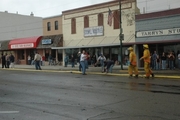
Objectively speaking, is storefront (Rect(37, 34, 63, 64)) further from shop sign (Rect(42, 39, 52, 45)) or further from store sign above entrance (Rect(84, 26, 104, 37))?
store sign above entrance (Rect(84, 26, 104, 37))

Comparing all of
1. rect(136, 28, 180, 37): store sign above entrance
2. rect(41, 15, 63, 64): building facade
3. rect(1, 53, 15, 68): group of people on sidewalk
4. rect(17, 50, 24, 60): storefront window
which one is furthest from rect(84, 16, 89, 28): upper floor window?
rect(17, 50, 24, 60): storefront window

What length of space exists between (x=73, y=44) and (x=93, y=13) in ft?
15.4

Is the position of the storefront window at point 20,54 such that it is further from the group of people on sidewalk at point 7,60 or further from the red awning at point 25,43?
the group of people on sidewalk at point 7,60

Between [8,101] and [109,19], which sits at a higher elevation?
[109,19]

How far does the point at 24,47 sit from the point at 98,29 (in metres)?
14.0

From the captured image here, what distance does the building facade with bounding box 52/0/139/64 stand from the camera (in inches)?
1064

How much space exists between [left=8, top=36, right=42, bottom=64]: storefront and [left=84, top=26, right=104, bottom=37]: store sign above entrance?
8.66 metres

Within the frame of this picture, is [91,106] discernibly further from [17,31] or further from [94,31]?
[17,31]

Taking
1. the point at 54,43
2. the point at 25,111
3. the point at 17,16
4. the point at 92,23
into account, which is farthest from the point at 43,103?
the point at 17,16

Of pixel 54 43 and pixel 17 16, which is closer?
pixel 54 43

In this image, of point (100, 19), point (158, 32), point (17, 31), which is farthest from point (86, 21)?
point (17, 31)

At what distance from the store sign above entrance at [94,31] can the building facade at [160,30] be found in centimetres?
495

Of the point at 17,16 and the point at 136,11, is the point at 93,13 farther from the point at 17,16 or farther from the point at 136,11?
the point at 17,16

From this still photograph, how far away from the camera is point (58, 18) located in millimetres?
35469
